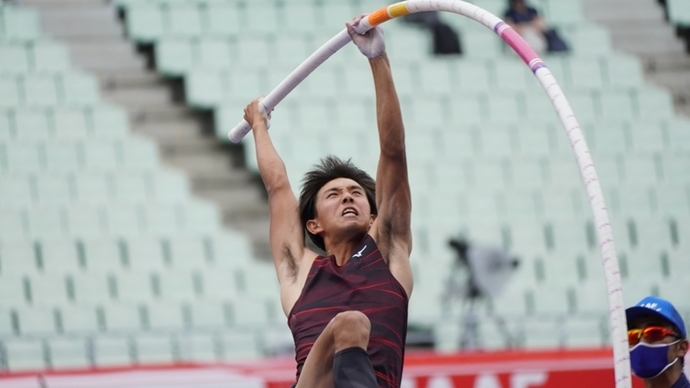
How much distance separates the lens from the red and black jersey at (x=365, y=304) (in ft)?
16.1

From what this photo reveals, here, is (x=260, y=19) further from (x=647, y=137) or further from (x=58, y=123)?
(x=647, y=137)

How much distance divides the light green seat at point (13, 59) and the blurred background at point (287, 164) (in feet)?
0.10

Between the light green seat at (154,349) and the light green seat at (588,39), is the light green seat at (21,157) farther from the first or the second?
the light green seat at (588,39)

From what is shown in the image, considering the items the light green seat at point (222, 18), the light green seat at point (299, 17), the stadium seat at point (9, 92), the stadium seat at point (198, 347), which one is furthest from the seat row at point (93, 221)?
the light green seat at point (299, 17)

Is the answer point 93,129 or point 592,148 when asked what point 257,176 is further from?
point 592,148

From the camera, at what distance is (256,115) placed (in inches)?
234

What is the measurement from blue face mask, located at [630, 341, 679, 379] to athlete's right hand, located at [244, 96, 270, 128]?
6.74ft

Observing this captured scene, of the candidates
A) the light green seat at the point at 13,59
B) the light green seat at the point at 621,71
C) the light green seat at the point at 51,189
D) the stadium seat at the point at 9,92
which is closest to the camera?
the light green seat at the point at 51,189

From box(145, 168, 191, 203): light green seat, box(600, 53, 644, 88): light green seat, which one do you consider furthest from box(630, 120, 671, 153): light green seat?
box(145, 168, 191, 203): light green seat

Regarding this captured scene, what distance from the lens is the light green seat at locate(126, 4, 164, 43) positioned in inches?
506

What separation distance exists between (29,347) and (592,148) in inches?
230

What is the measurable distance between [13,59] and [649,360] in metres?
8.86

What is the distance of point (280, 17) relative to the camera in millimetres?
13219

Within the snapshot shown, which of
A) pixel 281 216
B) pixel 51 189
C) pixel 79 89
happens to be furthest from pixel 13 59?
pixel 281 216
